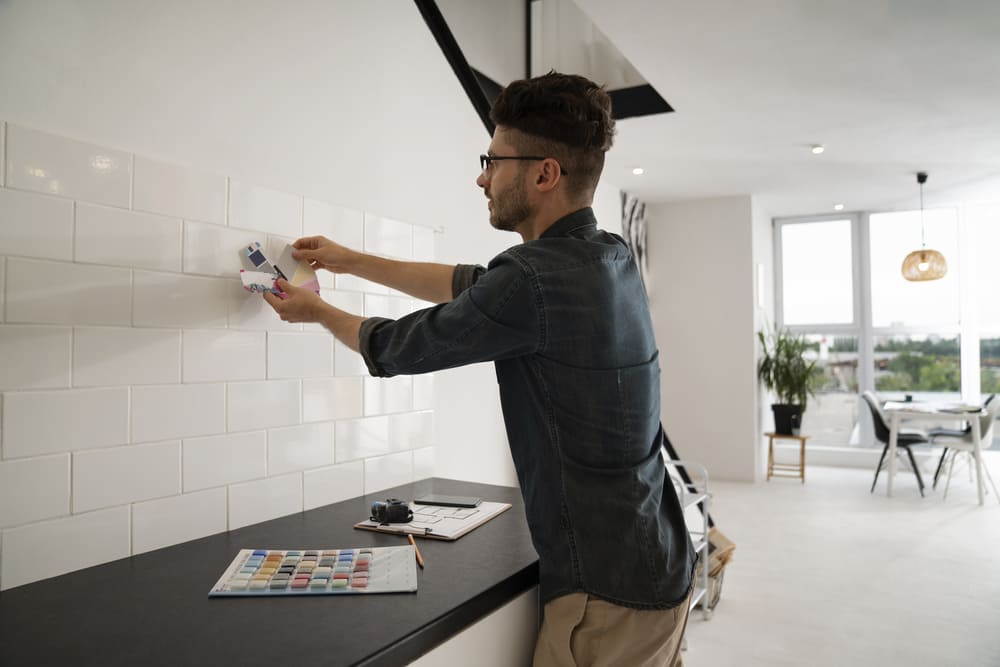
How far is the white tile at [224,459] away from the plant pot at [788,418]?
20.0ft

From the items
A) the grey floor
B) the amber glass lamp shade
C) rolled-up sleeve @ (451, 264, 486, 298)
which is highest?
the amber glass lamp shade

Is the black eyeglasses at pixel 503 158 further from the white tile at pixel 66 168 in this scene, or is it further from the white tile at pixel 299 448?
the white tile at pixel 299 448

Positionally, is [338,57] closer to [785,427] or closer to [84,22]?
[84,22]

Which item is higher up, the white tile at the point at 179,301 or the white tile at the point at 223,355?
the white tile at the point at 179,301

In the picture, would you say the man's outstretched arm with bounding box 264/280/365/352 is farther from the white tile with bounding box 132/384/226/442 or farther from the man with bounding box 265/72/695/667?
the white tile with bounding box 132/384/226/442

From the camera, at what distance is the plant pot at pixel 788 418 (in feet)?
21.8

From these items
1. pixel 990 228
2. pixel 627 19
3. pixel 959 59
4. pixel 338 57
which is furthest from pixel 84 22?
pixel 990 228

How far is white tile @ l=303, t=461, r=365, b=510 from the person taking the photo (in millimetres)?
1651

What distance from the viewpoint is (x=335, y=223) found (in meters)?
1.75

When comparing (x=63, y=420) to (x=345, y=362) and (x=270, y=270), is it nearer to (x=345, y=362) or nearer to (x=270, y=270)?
(x=270, y=270)

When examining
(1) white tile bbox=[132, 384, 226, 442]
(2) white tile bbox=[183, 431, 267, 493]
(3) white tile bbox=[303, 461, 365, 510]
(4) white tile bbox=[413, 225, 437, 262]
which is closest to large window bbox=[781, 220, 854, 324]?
(4) white tile bbox=[413, 225, 437, 262]

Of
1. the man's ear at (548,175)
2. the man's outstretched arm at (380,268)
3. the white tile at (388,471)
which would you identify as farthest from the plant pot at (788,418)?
the man's ear at (548,175)

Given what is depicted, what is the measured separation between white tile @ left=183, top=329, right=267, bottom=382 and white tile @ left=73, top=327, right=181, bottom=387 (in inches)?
1.2

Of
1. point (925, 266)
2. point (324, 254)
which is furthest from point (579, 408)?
point (925, 266)
